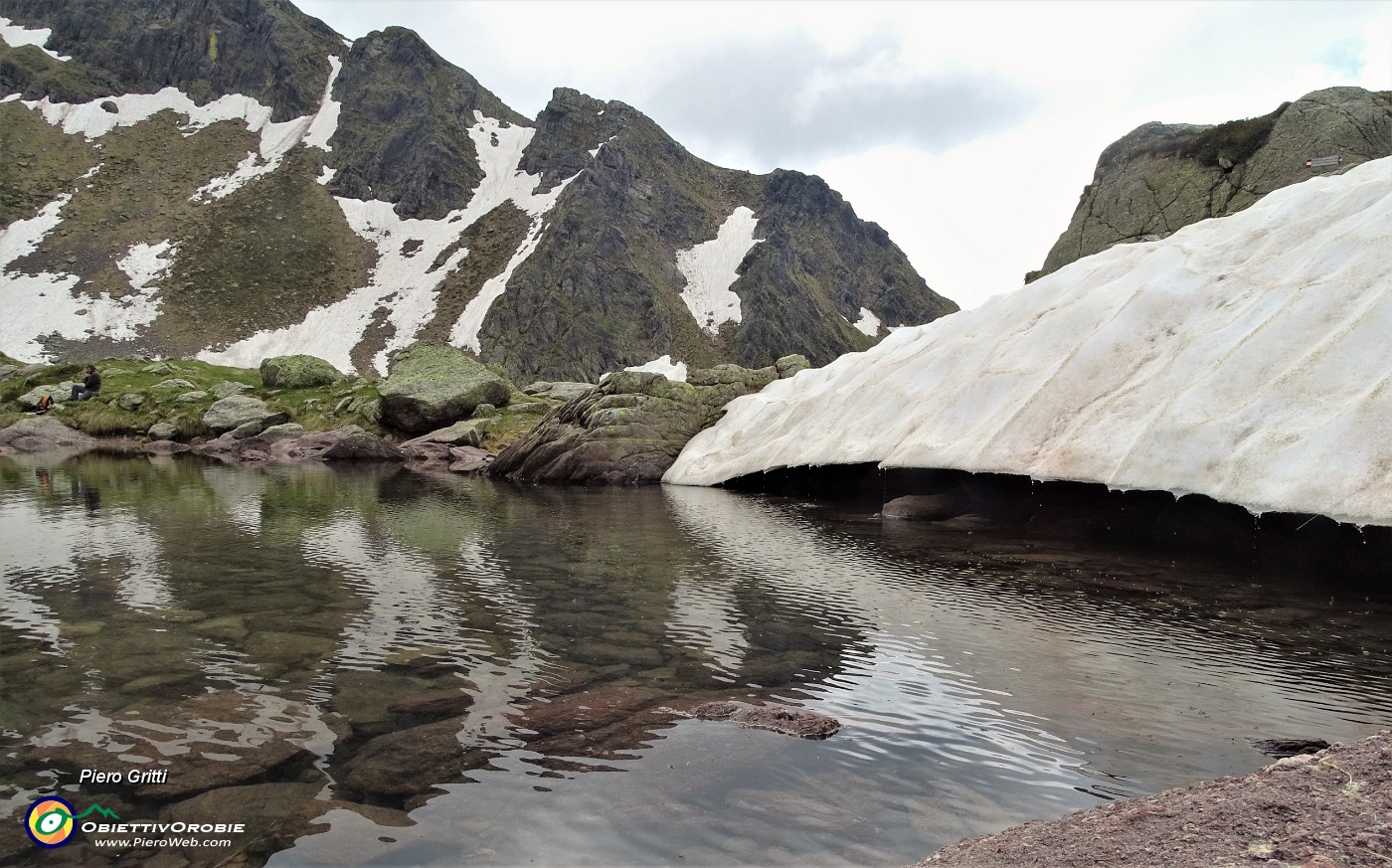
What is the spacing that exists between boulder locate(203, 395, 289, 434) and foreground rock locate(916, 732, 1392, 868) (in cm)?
6445

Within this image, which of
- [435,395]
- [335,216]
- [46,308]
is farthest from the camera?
[335,216]

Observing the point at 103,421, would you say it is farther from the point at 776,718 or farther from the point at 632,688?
the point at 776,718

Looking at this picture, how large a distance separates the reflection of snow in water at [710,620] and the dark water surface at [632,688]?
79 mm

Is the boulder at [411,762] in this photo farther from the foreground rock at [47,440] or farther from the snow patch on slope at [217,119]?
the snow patch on slope at [217,119]

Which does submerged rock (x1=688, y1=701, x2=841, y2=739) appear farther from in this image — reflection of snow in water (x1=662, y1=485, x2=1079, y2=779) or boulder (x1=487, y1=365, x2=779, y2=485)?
boulder (x1=487, y1=365, x2=779, y2=485)

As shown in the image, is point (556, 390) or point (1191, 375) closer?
point (1191, 375)

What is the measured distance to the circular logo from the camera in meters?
5.65

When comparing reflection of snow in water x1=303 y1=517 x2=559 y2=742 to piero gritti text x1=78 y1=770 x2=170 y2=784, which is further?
reflection of snow in water x1=303 y1=517 x2=559 y2=742

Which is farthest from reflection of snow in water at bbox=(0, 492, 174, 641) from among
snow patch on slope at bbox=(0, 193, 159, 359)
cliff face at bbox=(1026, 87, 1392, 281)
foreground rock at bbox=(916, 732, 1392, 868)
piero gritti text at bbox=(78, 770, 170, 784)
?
snow patch on slope at bbox=(0, 193, 159, 359)

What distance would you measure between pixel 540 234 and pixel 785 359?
365 feet

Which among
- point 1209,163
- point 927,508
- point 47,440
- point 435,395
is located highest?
point 1209,163

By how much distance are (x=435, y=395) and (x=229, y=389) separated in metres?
23.8

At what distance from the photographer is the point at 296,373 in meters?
67.6

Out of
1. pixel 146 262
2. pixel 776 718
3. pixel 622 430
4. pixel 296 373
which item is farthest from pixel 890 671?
pixel 146 262
